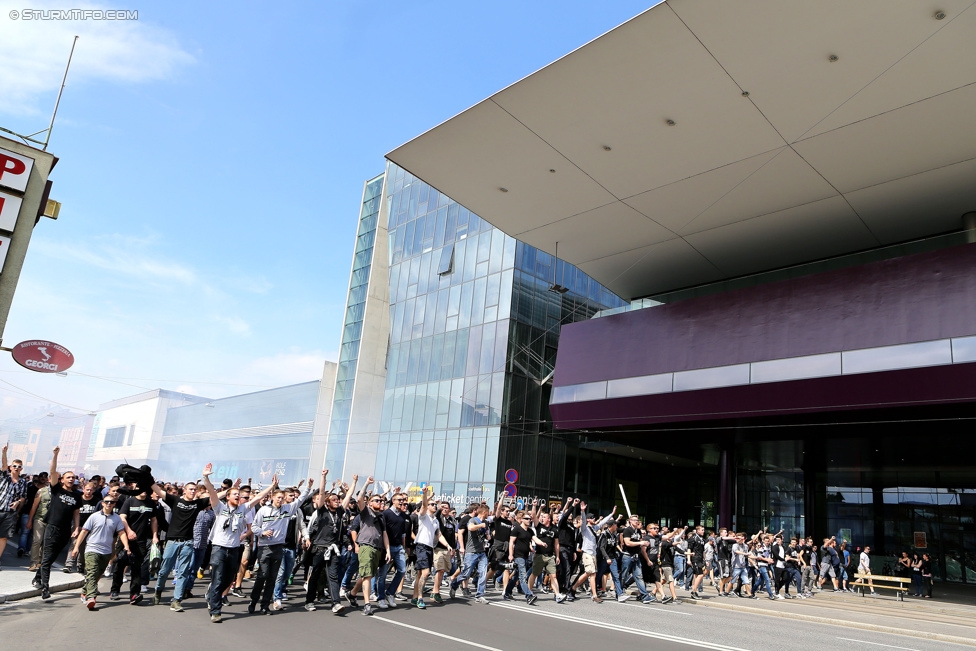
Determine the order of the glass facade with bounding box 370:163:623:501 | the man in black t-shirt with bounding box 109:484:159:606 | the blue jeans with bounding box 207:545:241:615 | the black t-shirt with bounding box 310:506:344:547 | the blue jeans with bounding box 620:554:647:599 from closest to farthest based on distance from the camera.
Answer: the blue jeans with bounding box 207:545:241:615, the man in black t-shirt with bounding box 109:484:159:606, the black t-shirt with bounding box 310:506:344:547, the blue jeans with bounding box 620:554:647:599, the glass facade with bounding box 370:163:623:501

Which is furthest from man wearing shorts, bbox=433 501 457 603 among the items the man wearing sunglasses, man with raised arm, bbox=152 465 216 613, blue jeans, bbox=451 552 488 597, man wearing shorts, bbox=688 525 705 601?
man wearing shorts, bbox=688 525 705 601

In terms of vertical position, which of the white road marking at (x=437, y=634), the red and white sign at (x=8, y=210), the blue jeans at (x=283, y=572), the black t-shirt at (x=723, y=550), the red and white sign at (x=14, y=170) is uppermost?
the red and white sign at (x=14, y=170)

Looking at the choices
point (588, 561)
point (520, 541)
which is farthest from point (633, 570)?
point (520, 541)

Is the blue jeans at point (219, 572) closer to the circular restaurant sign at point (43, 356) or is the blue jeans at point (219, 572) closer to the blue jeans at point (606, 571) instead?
the circular restaurant sign at point (43, 356)

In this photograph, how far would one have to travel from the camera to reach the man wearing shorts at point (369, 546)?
33.0 ft

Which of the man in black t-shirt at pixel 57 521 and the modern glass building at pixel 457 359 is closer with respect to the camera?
the man in black t-shirt at pixel 57 521

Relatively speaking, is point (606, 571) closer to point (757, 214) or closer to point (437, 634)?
point (437, 634)

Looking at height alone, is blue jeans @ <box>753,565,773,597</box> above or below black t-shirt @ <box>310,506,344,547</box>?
below

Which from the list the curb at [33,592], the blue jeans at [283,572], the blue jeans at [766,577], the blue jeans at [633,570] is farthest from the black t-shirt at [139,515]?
the blue jeans at [766,577]

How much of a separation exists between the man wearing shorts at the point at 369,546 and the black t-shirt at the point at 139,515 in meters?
3.17

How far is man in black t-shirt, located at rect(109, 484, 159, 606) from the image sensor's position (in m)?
9.59

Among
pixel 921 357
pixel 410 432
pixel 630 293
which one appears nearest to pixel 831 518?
pixel 630 293

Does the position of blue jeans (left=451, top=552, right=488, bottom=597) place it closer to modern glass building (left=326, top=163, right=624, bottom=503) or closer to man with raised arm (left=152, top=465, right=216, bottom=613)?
man with raised arm (left=152, top=465, right=216, bottom=613)

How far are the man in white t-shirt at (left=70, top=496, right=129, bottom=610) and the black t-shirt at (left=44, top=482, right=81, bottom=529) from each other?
42 cm
